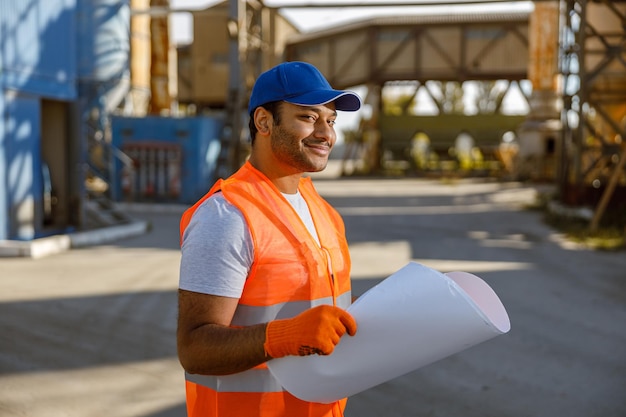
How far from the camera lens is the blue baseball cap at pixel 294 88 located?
6.98 feet

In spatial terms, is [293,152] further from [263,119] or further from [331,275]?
[331,275]

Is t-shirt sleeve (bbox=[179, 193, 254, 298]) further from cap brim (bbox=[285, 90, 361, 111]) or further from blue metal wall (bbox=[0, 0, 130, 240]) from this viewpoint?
blue metal wall (bbox=[0, 0, 130, 240])

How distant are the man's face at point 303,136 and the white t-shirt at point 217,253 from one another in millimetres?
254

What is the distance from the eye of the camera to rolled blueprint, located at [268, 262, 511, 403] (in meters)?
1.93

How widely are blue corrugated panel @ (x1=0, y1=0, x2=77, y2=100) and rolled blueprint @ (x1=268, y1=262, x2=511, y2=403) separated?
34.5ft

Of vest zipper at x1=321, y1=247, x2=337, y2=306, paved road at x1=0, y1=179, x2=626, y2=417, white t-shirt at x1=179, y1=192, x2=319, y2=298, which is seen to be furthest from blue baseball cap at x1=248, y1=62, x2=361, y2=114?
paved road at x1=0, y1=179, x2=626, y2=417

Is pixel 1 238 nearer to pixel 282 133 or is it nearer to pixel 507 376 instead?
pixel 507 376

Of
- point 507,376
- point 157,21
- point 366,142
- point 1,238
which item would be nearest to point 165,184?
point 1,238

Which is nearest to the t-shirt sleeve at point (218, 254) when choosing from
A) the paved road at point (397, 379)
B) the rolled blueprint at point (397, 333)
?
the rolled blueprint at point (397, 333)

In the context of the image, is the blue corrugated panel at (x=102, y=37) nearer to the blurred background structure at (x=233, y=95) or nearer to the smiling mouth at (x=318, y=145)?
the blurred background structure at (x=233, y=95)

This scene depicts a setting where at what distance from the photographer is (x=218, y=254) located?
1980mm

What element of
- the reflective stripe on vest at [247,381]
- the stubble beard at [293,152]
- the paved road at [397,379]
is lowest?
the paved road at [397,379]

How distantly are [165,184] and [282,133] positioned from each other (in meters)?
16.9

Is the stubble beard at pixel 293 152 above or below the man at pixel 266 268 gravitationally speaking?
above
